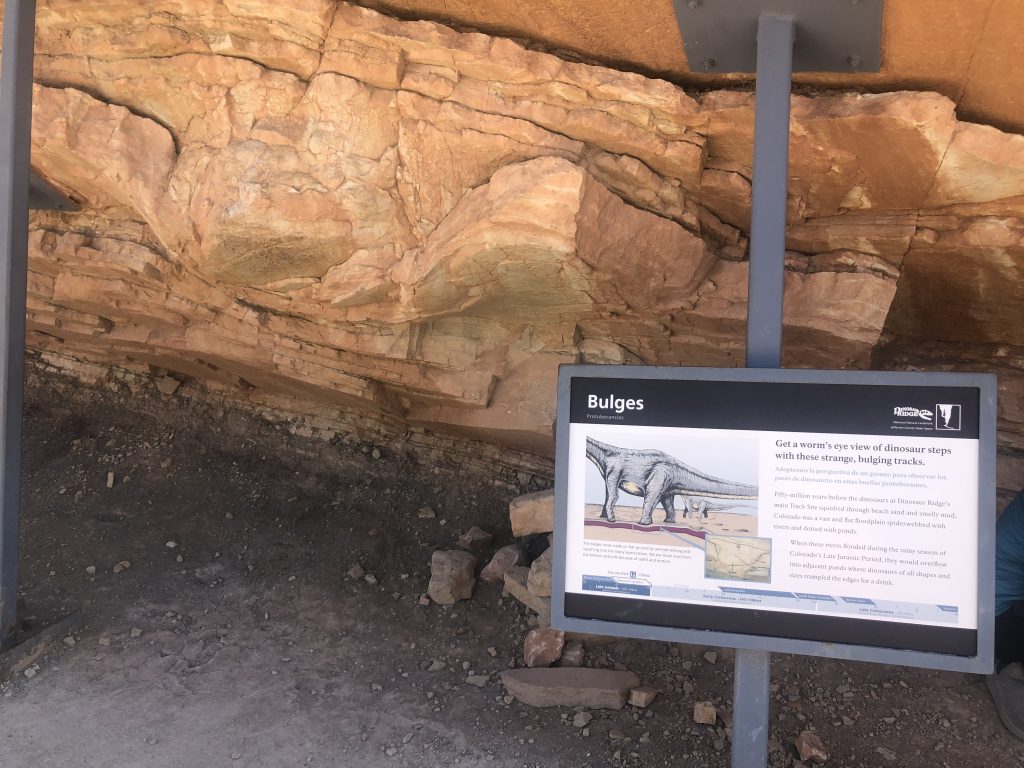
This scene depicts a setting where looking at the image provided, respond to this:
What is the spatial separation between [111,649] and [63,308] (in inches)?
118

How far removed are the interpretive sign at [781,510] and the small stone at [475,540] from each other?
7.19 ft

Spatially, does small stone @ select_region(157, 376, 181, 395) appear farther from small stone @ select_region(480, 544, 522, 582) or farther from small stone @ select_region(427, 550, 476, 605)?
small stone @ select_region(480, 544, 522, 582)

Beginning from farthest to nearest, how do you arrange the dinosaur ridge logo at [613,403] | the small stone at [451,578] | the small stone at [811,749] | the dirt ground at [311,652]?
the small stone at [451,578] → the dirt ground at [311,652] → the small stone at [811,749] → the dinosaur ridge logo at [613,403]

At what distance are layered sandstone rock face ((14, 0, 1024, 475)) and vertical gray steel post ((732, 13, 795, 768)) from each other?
638 mm

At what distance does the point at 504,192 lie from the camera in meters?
3.32

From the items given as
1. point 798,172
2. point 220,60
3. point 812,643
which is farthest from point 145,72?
point 812,643

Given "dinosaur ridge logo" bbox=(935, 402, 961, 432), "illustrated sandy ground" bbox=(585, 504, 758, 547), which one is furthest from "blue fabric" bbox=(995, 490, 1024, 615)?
"illustrated sandy ground" bbox=(585, 504, 758, 547)

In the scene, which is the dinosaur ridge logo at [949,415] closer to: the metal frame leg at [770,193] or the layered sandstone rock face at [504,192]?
the metal frame leg at [770,193]

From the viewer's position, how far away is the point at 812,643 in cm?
236

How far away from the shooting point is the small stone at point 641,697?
3311mm

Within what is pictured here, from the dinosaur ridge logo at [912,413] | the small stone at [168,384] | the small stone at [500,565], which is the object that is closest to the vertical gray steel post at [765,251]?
the dinosaur ridge logo at [912,413]

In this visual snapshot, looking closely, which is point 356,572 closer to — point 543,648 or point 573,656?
point 543,648

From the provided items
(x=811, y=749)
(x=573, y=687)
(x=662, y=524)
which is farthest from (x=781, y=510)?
(x=573, y=687)

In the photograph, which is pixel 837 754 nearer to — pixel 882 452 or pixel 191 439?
pixel 882 452
